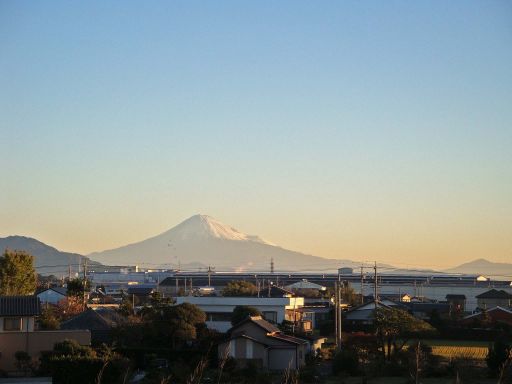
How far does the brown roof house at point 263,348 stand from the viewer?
22.0 metres

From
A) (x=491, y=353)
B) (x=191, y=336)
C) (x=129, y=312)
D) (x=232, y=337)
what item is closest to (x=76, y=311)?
(x=129, y=312)

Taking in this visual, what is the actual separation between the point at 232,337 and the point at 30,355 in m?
5.10

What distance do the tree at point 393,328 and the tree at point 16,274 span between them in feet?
50.3

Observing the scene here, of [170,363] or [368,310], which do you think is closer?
[170,363]

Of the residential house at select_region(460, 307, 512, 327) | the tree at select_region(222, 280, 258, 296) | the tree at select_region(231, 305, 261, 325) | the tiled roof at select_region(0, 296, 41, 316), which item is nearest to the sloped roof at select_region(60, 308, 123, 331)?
the tiled roof at select_region(0, 296, 41, 316)

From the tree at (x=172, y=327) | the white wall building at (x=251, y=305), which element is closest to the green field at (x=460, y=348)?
the white wall building at (x=251, y=305)

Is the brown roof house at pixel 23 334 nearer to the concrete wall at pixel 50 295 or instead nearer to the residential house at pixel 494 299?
the concrete wall at pixel 50 295

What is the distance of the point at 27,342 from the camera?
2064 centimetres

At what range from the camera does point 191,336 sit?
23.8m

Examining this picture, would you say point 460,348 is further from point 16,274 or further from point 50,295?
point 50,295

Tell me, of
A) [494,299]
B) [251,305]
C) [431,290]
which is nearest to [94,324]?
[251,305]

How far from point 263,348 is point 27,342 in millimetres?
5944

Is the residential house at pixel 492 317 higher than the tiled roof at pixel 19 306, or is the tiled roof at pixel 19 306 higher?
the tiled roof at pixel 19 306

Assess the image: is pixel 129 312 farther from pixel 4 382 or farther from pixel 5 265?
pixel 4 382
